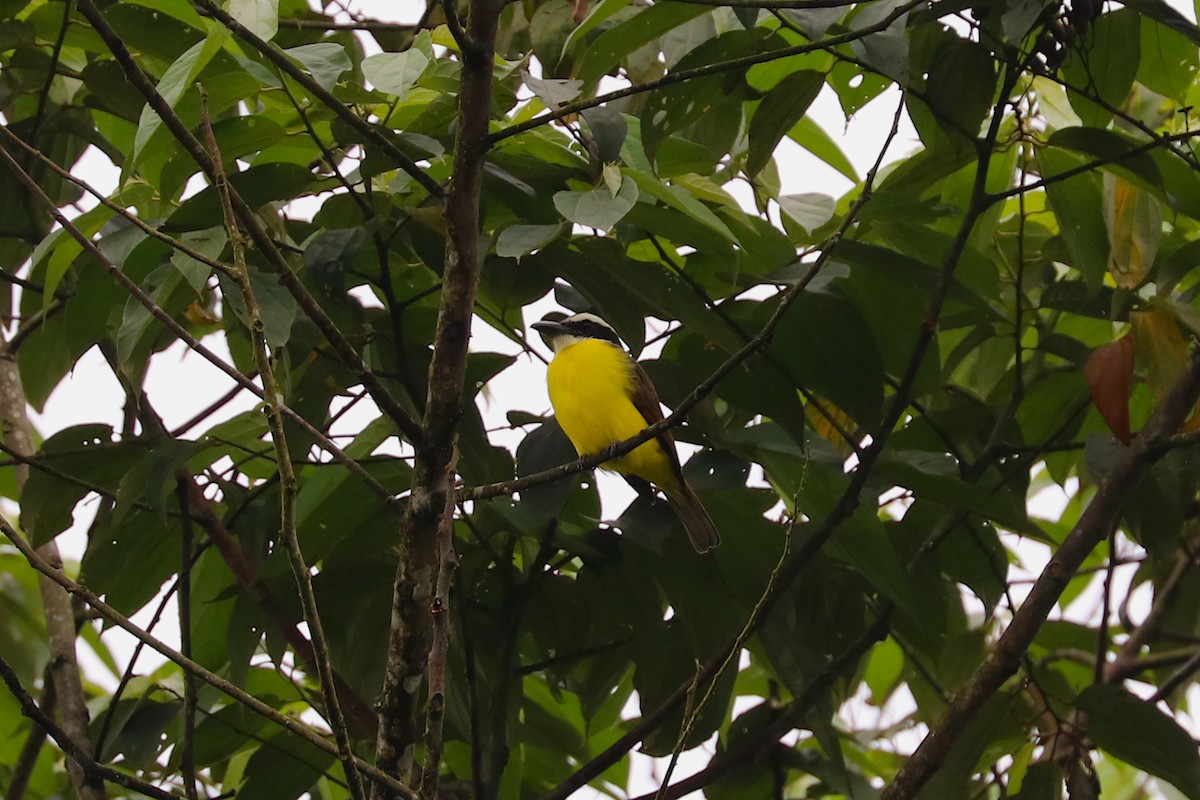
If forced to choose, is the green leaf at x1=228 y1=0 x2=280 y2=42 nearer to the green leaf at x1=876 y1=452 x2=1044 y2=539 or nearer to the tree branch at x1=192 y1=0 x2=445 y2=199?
the tree branch at x1=192 y1=0 x2=445 y2=199

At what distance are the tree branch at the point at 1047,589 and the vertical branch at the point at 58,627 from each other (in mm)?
1492

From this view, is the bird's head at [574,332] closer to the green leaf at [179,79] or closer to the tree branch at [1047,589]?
the tree branch at [1047,589]

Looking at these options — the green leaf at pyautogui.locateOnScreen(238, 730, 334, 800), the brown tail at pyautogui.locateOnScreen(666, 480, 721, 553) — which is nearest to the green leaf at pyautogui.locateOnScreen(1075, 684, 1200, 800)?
the brown tail at pyautogui.locateOnScreen(666, 480, 721, 553)

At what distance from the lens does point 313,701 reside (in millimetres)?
2947

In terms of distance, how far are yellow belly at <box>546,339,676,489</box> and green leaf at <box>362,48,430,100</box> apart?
1.75 m

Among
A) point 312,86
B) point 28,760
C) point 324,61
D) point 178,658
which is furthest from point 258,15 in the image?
point 28,760

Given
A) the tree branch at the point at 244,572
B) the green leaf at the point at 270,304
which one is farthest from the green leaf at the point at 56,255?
the tree branch at the point at 244,572

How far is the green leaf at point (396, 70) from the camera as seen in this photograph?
74.4 inches

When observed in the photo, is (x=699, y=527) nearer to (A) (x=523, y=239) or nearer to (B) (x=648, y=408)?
(A) (x=523, y=239)

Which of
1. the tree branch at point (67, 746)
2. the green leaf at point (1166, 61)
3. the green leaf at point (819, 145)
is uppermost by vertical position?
the green leaf at point (819, 145)

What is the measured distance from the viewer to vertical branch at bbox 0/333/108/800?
256cm

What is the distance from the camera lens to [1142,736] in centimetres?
241

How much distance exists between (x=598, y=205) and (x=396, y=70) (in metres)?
0.38

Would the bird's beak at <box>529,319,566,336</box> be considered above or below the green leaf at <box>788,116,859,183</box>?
above
